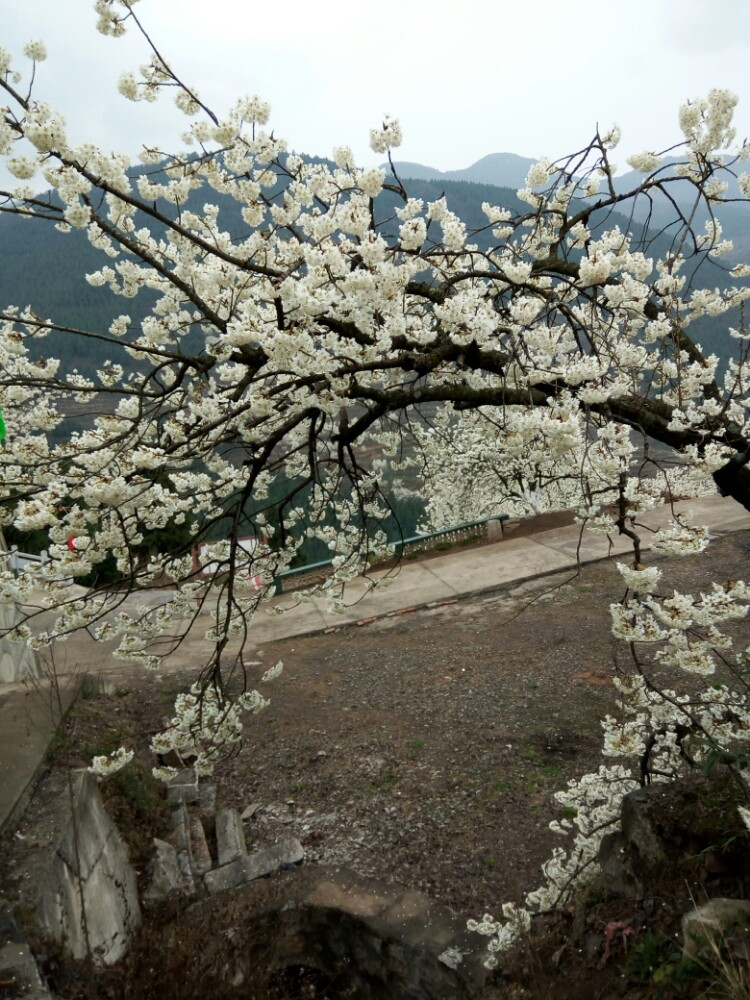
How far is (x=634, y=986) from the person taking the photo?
2.93m

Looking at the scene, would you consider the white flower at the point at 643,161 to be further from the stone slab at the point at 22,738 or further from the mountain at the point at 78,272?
the mountain at the point at 78,272

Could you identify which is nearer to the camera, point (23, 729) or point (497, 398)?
point (497, 398)

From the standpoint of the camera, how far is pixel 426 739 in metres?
6.23

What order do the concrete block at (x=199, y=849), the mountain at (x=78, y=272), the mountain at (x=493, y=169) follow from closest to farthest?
1. the concrete block at (x=199, y=849)
2. the mountain at (x=78, y=272)
3. the mountain at (x=493, y=169)

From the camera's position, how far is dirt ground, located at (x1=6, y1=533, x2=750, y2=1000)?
4879 millimetres

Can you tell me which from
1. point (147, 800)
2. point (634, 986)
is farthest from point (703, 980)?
point (147, 800)

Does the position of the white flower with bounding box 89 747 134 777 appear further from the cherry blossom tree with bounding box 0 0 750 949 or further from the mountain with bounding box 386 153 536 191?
the mountain with bounding box 386 153 536 191

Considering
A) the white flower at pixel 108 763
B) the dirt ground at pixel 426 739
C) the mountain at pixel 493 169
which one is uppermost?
the mountain at pixel 493 169

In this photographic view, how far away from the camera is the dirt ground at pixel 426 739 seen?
4879mm

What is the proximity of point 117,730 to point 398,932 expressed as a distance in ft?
9.88

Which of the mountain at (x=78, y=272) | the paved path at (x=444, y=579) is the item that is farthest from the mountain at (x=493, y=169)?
the paved path at (x=444, y=579)

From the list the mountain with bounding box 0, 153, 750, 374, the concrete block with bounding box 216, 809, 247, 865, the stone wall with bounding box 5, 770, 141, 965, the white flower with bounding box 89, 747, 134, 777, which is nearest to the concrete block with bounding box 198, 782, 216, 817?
the concrete block with bounding box 216, 809, 247, 865

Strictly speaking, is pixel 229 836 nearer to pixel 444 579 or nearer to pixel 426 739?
pixel 426 739

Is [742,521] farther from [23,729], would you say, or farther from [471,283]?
[23,729]
